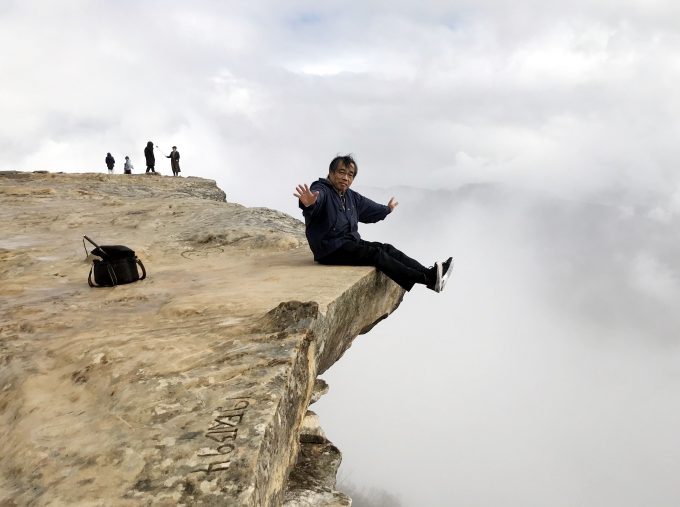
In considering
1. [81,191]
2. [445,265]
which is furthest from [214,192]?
[445,265]

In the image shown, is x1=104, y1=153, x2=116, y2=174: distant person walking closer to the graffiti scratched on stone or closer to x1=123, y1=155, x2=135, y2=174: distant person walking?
x1=123, y1=155, x2=135, y2=174: distant person walking

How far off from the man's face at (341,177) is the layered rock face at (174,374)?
63.7 inches

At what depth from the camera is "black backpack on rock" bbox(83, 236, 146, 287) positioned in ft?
30.9

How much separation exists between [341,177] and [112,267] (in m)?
4.55

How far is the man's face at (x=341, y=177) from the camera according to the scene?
1000 centimetres

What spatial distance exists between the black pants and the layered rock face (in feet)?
0.97

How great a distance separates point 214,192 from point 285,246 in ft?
56.9

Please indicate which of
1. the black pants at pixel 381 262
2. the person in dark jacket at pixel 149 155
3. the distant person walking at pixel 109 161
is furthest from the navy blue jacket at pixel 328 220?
the distant person walking at pixel 109 161

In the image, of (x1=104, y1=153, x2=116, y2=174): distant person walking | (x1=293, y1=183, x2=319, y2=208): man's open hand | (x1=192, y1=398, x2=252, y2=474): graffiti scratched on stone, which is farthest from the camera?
(x1=104, y1=153, x2=116, y2=174): distant person walking

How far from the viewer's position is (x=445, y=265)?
10.4m

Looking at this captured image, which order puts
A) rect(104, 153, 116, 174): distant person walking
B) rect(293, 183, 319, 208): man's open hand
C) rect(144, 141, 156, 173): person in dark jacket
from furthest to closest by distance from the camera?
1. rect(104, 153, 116, 174): distant person walking
2. rect(144, 141, 156, 173): person in dark jacket
3. rect(293, 183, 319, 208): man's open hand

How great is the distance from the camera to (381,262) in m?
9.89

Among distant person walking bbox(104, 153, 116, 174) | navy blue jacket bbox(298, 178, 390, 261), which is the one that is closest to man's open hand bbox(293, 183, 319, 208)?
navy blue jacket bbox(298, 178, 390, 261)

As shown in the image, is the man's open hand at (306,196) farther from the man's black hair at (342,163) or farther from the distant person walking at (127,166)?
the distant person walking at (127,166)
